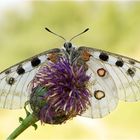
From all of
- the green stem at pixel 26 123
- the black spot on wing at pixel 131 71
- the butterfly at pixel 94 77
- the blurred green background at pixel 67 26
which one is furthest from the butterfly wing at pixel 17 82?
the blurred green background at pixel 67 26

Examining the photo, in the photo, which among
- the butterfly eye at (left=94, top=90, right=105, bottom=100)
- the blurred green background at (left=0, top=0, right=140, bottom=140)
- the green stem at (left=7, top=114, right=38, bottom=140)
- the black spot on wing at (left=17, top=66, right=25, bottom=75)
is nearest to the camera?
the green stem at (left=7, top=114, right=38, bottom=140)

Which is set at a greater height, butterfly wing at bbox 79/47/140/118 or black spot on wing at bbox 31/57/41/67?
black spot on wing at bbox 31/57/41/67

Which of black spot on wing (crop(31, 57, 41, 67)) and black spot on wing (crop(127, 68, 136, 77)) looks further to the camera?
black spot on wing (crop(127, 68, 136, 77))

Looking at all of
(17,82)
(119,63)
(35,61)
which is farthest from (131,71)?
(17,82)

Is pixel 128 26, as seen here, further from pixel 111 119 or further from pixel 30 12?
pixel 111 119

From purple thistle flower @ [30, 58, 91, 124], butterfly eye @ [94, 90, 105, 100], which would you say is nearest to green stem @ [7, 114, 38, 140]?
purple thistle flower @ [30, 58, 91, 124]

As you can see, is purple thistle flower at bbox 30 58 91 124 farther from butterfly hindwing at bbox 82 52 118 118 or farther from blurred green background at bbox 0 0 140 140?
blurred green background at bbox 0 0 140 140

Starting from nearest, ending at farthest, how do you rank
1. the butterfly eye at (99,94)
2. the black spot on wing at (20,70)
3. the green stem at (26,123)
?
the green stem at (26,123)
the black spot on wing at (20,70)
the butterfly eye at (99,94)

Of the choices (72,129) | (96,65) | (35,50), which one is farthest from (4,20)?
(96,65)

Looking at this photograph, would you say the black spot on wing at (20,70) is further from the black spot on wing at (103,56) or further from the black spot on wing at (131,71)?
the black spot on wing at (131,71)
